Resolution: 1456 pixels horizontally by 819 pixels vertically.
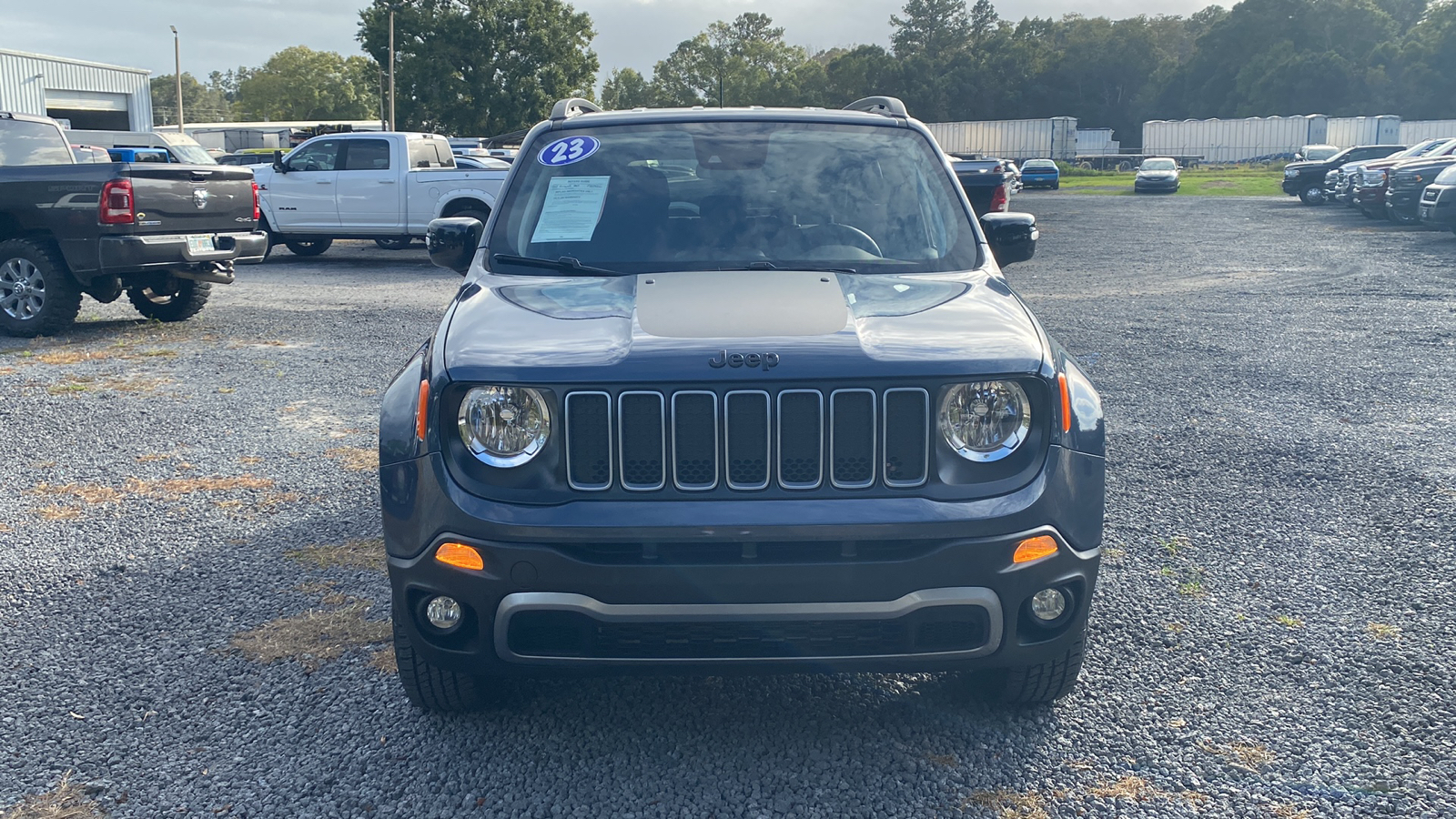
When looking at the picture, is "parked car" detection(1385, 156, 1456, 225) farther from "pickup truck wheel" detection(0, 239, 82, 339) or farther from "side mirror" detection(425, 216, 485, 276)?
"side mirror" detection(425, 216, 485, 276)

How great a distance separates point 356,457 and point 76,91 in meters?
54.2

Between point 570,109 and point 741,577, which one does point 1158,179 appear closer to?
point 570,109

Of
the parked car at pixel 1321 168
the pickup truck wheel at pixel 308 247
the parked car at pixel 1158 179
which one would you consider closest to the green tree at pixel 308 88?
the parked car at pixel 1158 179

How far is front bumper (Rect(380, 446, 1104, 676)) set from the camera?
2.74 meters

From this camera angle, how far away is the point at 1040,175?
52281 mm

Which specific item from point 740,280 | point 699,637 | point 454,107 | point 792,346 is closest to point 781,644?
point 699,637

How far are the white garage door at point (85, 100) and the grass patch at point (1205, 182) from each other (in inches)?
1678

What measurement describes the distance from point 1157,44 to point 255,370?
113 metres

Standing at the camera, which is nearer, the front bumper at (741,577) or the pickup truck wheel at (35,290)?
the front bumper at (741,577)

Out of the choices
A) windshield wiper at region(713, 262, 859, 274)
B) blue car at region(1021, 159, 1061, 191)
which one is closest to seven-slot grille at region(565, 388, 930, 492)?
windshield wiper at region(713, 262, 859, 274)

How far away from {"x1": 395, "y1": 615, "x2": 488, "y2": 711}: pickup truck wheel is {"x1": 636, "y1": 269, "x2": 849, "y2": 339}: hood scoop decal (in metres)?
1.06

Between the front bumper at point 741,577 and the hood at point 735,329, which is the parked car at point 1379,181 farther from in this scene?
the front bumper at point 741,577

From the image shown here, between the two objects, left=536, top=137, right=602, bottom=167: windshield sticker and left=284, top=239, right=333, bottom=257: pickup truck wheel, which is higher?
left=536, top=137, right=602, bottom=167: windshield sticker

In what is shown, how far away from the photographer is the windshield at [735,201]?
12.5ft
